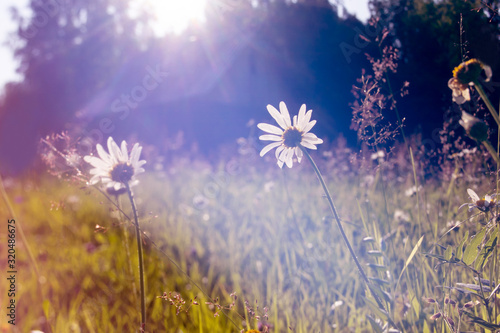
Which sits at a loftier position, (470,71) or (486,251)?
(470,71)

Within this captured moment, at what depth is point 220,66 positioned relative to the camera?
18.3 feet

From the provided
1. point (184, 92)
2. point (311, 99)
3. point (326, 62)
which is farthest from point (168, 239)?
point (184, 92)

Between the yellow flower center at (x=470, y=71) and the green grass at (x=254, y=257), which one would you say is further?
the green grass at (x=254, y=257)

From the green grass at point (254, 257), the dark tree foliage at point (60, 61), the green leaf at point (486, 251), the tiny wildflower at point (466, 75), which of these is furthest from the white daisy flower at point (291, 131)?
the dark tree foliage at point (60, 61)

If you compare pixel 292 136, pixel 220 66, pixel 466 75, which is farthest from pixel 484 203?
pixel 220 66

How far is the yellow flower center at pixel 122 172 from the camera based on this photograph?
1036mm

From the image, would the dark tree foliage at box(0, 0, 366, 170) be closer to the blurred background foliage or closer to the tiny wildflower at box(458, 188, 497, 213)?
the blurred background foliage

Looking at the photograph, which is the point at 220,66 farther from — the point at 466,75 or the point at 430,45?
the point at 466,75

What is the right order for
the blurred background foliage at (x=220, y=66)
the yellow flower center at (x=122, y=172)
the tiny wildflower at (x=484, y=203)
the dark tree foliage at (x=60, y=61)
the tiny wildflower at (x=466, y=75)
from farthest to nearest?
the dark tree foliage at (x=60, y=61), the blurred background foliage at (x=220, y=66), the yellow flower center at (x=122, y=172), the tiny wildflower at (x=484, y=203), the tiny wildflower at (x=466, y=75)

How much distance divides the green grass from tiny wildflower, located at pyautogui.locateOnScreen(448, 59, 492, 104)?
396 millimetres

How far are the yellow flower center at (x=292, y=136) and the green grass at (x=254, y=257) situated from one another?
25 centimetres

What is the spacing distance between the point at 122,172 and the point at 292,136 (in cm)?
53

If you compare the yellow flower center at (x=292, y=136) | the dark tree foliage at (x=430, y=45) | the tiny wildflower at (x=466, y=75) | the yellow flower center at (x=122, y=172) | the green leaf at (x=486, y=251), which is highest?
the dark tree foliage at (x=430, y=45)

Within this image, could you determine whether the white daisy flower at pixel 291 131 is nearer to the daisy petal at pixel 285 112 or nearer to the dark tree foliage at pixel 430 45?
the daisy petal at pixel 285 112
